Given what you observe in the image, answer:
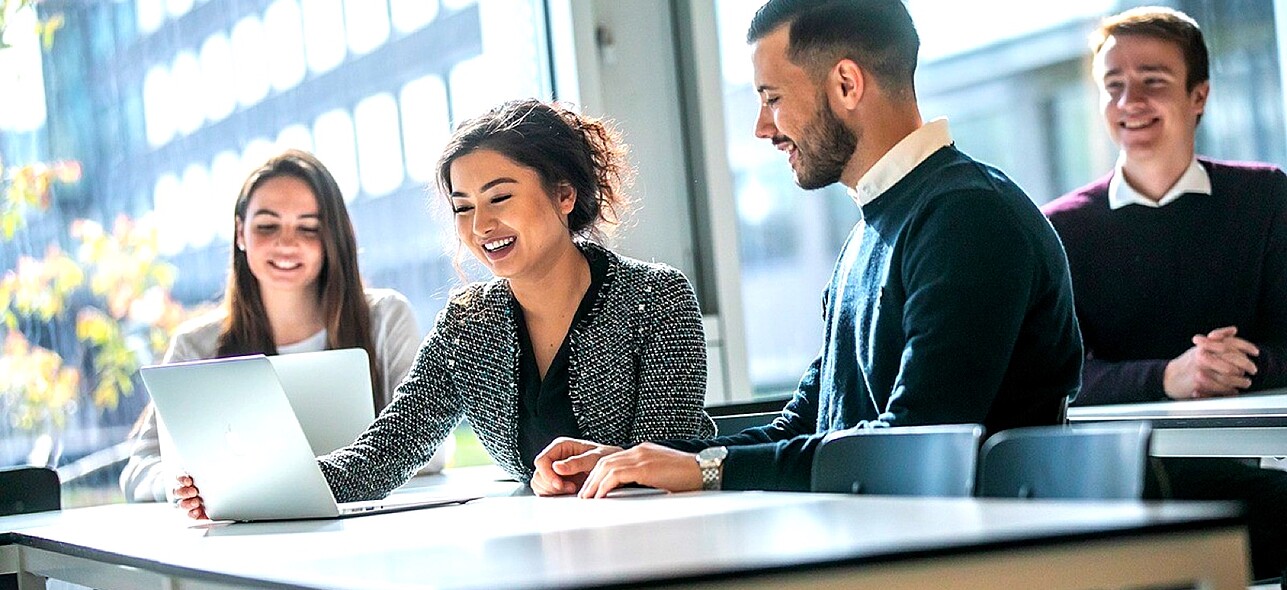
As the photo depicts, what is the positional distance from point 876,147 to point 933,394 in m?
0.53

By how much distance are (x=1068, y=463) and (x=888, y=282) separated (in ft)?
2.32

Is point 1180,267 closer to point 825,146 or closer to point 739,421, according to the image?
point 739,421

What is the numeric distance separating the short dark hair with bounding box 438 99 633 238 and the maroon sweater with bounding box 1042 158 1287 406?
1259mm

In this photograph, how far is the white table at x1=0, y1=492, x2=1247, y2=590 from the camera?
50.3 inches

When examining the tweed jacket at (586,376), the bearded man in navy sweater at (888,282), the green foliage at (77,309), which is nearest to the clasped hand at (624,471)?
the bearded man in navy sweater at (888,282)

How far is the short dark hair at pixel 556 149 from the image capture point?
9.87 feet

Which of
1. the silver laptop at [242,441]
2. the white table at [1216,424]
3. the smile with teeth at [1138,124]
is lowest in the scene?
the white table at [1216,424]

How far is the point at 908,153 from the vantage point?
251 centimetres

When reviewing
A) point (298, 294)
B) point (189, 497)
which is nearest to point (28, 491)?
point (298, 294)

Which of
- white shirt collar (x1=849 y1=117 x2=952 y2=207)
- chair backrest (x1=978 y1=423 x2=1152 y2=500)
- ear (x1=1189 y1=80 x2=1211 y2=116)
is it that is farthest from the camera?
ear (x1=1189 y1=80 x2=1211 y2=116)

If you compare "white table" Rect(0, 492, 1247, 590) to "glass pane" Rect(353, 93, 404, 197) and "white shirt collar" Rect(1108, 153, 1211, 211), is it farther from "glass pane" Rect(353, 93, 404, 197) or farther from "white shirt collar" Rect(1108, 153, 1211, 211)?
"glass pane" Rect(353, 93, 404, 197)

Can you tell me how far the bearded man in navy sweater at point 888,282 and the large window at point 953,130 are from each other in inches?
101

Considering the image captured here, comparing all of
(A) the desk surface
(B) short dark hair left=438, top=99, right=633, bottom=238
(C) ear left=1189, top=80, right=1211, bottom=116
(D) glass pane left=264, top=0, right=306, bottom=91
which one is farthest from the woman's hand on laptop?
(C) ear left=1189, top=80, right=1211, bottom=116

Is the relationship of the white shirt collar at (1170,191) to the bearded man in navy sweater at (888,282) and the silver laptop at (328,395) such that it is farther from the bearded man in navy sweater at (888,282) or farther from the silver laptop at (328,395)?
the silver laptop at (328,395)
